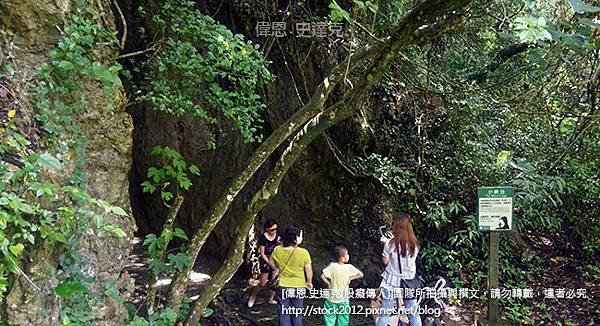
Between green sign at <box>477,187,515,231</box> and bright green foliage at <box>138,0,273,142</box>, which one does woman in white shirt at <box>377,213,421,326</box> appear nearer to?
green sign at <box>477,187,515,231</box>

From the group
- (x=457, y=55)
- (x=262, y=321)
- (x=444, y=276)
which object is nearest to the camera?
(x=262, y=321)

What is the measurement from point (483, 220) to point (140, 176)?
500 centimetres

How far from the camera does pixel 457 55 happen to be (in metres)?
7.52

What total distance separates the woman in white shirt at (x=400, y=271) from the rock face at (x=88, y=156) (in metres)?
2.31

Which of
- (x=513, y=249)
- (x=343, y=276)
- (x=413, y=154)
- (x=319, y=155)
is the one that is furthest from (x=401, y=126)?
(x=343, y=276)

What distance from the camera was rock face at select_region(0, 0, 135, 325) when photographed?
2442mm

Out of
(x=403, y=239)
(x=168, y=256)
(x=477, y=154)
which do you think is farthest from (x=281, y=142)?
(x=477, y=154)

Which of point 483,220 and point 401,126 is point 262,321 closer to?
point 483,220

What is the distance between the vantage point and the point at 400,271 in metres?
4.21

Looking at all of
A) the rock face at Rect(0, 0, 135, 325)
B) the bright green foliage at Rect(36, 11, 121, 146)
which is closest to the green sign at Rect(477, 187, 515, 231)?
the rock face at Rect(0, 0, 135, 325)

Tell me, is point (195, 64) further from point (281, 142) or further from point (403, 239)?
point (403, 239)

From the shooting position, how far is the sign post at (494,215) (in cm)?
422

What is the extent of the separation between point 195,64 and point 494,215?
3005mm

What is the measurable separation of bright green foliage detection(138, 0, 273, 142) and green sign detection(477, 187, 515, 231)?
2.31 m
